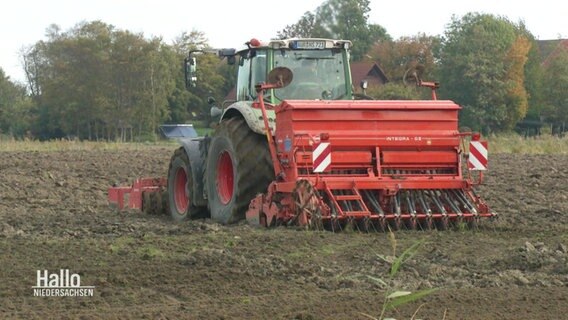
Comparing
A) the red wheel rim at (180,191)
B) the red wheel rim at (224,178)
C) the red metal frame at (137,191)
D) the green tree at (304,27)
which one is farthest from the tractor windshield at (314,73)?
the green tree at (304,27)

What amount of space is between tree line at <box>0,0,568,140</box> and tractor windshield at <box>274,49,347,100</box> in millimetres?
33550

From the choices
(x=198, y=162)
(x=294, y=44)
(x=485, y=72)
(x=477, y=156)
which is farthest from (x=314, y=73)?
(x=485, y=72)

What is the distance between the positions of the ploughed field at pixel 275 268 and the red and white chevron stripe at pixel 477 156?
653 mm

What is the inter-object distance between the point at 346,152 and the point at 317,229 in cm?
106

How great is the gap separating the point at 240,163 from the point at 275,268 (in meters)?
3.33

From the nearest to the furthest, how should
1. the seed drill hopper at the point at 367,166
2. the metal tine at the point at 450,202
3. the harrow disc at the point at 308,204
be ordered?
the harrow disc at the point at 308,204
the seed drill hopper at the point at 367,166
the metal tine at the point at 450,202

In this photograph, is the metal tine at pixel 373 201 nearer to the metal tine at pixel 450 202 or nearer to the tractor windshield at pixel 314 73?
the metal tine at pixel 450 202

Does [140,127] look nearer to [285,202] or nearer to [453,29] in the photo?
[453,29]

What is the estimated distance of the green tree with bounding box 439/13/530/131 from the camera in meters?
46.9

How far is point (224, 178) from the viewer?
11.4 metres

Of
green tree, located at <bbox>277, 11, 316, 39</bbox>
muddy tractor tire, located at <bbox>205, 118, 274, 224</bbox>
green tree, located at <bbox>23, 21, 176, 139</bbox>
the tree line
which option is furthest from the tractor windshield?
green tree, located at <bbox>23, 21, 176, 139</bbox>

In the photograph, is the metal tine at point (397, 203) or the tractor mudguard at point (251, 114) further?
the tractor mudguard at point (251, 114)

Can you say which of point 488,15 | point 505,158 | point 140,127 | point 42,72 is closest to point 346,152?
point 505,158

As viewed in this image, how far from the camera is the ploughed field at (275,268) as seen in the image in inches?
229
